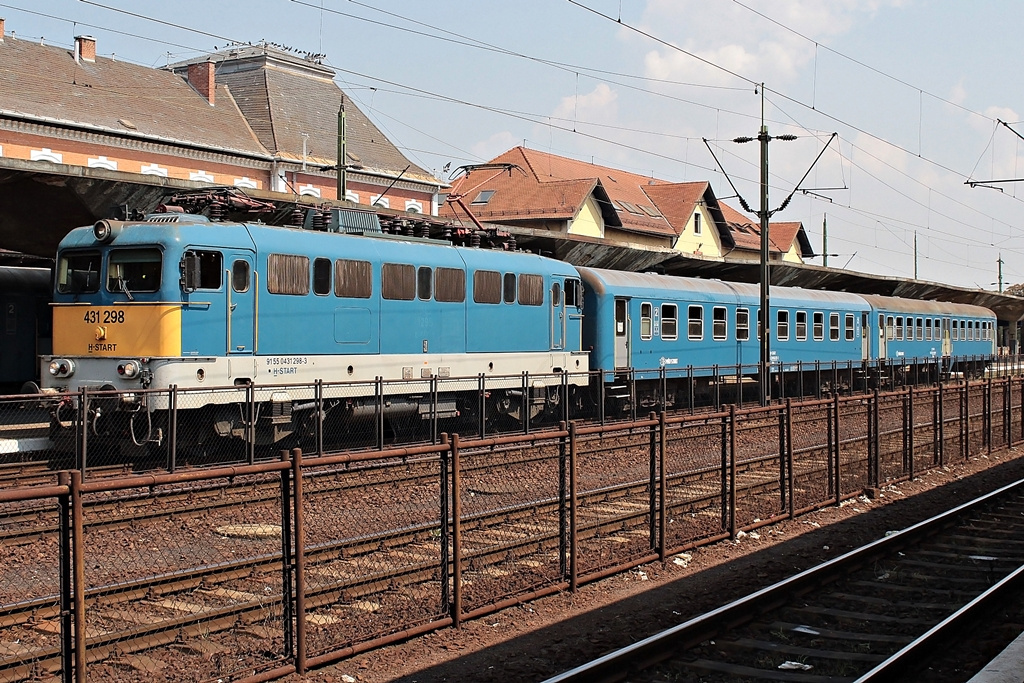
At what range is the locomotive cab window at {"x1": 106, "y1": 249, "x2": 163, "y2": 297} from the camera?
16.8 metres

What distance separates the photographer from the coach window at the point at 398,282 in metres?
19.9

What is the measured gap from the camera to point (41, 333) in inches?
936

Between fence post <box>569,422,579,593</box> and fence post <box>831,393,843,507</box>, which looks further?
fence post <box>831,393,843,507</box>

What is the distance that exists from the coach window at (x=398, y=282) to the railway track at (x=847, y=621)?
10337 millimetres

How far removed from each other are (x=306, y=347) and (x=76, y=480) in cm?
1207

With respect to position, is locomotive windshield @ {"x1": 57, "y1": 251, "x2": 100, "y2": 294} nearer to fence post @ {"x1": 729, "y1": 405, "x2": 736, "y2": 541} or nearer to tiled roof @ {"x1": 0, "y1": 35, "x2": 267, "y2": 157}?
fence post @ {"x1": 729, "y1": 405, "x2": 736, "y2": 541}

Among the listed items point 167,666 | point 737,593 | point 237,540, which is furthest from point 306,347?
point 167,666

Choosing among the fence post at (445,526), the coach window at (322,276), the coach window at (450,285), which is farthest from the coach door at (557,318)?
the fence post at (445,526)

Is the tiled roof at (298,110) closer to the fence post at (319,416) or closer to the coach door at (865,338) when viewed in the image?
the coach door at (865,338)

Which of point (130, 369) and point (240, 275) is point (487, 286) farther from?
point (130, 369)

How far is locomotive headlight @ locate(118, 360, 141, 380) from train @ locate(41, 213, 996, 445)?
0.09 feet

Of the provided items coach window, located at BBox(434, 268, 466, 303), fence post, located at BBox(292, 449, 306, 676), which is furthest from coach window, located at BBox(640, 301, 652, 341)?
fence post, located at BBox(292, 449, 306, 676)

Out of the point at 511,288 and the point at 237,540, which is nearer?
the point at 237,540

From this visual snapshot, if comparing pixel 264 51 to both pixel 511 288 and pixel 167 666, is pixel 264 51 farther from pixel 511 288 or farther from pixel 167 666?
pixel 167 666
